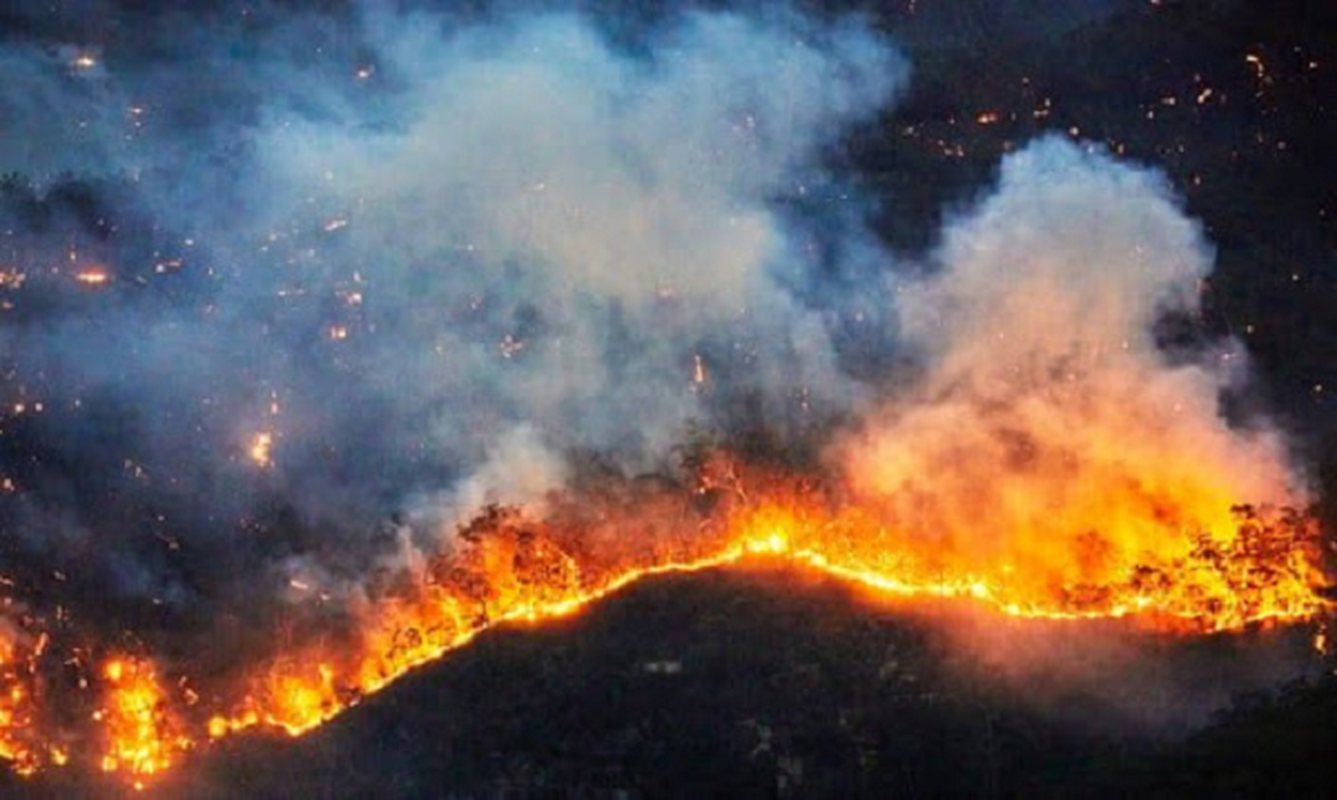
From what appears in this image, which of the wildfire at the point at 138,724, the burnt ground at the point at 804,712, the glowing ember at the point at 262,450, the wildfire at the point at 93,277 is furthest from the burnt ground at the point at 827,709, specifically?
the wildfire at the point at 93,277

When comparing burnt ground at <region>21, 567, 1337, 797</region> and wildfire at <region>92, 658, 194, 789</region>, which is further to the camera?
wildfire at <region>92, 658, 194, 789</region>

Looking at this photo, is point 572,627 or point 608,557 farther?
point 608,557

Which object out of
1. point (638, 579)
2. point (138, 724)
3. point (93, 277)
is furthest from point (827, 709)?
point (93, 277)

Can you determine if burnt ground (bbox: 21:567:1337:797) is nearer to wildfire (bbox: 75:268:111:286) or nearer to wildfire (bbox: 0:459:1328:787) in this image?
wildfire (bbox: 0:459:1328:787)

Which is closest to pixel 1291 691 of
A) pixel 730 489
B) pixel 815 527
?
pixel 815 527

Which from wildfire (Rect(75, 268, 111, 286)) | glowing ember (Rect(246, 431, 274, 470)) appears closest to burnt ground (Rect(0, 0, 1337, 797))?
glowing ember (Rect(246, 431, 274, 470))

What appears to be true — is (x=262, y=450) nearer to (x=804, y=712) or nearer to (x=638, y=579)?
(x=638, y=579)

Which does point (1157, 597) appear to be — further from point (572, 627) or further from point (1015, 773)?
point (572, 627)

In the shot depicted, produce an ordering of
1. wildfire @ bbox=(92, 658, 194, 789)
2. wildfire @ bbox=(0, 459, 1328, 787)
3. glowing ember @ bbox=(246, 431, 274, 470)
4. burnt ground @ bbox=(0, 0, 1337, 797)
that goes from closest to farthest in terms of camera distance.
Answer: burnt ground @ bbox=(0, 0, 1337, 797) → wildfire @ bbox=(0, 459, 1328, 787) → wildfire @ bbox=(92, 658, 194, 789) → glowing ember @ bbox=(246, 431, 274, 470)
